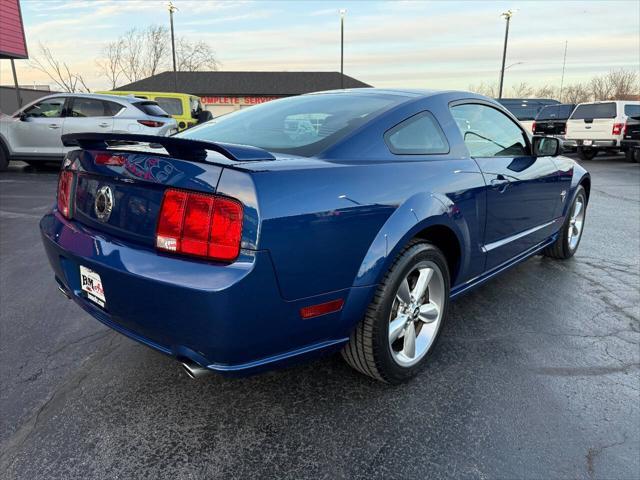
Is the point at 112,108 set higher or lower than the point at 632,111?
higher

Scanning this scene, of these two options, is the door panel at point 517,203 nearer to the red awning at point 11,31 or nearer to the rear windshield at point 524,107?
the red awning at point 11,31

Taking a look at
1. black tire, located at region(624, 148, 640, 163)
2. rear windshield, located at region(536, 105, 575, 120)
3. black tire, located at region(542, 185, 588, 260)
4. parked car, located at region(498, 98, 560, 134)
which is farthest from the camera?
parked car, located at region(498, 98, 560, 134)

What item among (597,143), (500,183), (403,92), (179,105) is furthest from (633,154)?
(403,92)

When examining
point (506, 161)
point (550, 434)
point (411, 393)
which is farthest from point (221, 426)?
point (506, 161)

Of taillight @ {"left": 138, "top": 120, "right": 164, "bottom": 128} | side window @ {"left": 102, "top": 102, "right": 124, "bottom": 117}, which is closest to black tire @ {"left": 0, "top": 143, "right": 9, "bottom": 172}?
side window @ {"left": 102, "top": 102, "right": 124, "bottom": 117}

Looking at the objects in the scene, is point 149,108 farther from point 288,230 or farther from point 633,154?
point 633,154

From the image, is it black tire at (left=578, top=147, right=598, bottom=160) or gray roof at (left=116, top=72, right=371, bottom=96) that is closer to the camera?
black tire at (left=578, top=147, right=598, bottom=160)

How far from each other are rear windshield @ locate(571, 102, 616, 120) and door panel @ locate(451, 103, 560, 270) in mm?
13471

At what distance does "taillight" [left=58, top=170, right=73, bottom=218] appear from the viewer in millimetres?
2434

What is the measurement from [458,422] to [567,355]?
1.10 meters

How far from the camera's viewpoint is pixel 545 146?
3748mm

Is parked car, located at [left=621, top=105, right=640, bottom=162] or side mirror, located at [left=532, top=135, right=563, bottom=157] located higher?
side mirror, located at [left=532, top=135, right=563, bottom=157]

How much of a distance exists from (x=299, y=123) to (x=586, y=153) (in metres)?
17.1

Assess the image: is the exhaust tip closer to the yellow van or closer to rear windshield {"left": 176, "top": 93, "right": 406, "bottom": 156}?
rear windshield {"left": 176, "top": 93, "right": 406, "bottom": 156}
